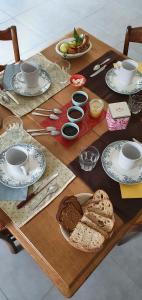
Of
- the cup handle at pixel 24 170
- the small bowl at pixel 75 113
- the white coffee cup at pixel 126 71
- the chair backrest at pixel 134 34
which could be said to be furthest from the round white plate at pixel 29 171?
the chair backrest at pixel 134 34

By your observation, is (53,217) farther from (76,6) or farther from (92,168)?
(76,6)

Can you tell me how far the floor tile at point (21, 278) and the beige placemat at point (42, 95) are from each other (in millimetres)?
848

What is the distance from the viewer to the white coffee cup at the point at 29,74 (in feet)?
4.45

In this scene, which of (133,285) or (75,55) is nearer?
(75,55)

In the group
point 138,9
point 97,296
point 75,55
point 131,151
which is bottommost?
point 97,296

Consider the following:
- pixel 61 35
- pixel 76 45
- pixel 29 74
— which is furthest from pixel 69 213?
pixel 61 35

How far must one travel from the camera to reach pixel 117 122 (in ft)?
4.14

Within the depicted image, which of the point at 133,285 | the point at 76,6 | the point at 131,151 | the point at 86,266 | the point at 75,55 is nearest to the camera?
the point at 86,266

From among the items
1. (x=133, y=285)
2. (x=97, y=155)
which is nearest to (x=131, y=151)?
(x=97, y=155)

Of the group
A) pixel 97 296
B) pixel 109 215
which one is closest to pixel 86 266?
pixel 109 215

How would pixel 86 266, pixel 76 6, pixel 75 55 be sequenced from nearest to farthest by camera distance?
pixel 86 266
pixel 75 55
pixel 76 6

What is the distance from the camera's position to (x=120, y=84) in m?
1.45

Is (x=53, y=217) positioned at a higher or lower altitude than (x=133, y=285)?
higher

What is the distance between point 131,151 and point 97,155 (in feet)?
0.45
